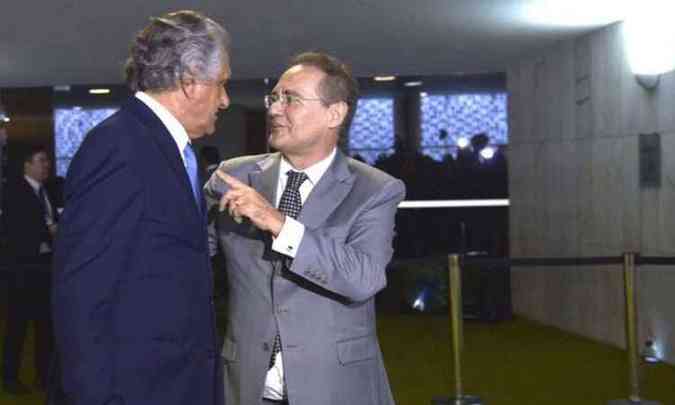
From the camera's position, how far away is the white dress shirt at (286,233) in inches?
111

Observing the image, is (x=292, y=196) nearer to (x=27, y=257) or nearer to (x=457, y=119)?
(x=27, y=257)

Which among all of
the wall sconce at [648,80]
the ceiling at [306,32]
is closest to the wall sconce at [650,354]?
the wall sconce at [648,80]

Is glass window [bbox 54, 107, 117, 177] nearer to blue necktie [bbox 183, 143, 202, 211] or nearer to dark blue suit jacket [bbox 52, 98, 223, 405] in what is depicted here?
blue necktie [bbox 183, 143, 202, 211]

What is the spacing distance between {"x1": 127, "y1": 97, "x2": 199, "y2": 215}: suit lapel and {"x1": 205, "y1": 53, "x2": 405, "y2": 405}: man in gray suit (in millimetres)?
495

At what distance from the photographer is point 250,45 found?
10094 millimetres

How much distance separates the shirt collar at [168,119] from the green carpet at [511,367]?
5.49 meters

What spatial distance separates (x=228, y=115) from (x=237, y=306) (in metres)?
9.89

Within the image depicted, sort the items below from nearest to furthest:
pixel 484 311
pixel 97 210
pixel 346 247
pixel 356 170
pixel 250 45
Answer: pixel 97 210 → pixel 346 247 → pixel 356 170 → pixel 250 45 → pixel 484 311

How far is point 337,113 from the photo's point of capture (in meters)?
3.06

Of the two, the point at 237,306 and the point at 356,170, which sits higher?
the point at 356,170

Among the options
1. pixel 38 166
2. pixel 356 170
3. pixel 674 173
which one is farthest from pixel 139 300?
pixel 674 173

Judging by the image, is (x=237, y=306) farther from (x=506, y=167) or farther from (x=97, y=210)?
(x=506, y=167)

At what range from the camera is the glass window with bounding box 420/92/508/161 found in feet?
41.3

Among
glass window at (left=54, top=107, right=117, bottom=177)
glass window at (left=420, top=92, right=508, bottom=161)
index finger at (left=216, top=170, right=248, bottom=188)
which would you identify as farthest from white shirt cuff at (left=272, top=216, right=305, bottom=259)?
glass window at (left=54, top=107, right=117, bottom=177)
